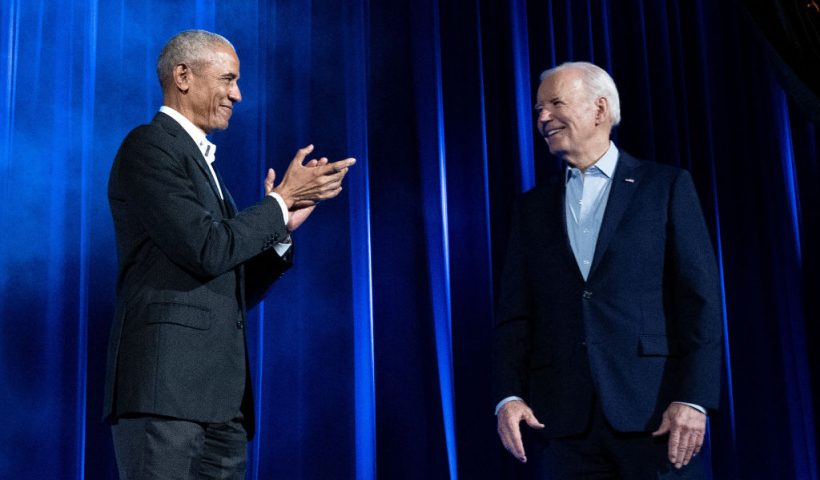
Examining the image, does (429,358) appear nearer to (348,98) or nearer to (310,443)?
(310,443)

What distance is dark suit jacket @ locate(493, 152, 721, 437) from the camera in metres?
1.86

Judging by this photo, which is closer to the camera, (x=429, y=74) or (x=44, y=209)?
(x=44, y=209)

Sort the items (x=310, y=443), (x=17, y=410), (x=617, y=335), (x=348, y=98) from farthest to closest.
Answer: (x=348, y=98)
(x=310, y=443)
(x=17, y=410)
(x=617, y=335)

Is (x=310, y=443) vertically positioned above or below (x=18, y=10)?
below

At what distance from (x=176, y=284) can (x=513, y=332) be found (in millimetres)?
755

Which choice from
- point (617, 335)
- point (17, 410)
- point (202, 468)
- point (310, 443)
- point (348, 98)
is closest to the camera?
point (202, 468)

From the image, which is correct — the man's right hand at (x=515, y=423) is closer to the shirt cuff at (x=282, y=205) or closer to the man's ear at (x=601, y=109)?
the shirt cuff at (x=282, y=205)

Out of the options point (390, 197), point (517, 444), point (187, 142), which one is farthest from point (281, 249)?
point (390, 197)

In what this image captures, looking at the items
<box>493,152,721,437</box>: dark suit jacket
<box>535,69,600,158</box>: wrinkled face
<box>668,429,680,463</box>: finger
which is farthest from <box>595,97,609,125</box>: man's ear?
<box>668,429,680,463</box>: finger

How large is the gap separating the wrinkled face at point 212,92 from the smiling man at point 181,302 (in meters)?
0.06

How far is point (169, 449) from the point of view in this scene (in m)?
1.66

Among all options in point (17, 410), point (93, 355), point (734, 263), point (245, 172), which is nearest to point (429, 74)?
point (245, 172)

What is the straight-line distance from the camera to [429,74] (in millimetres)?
3293

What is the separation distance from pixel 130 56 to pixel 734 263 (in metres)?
2.10
